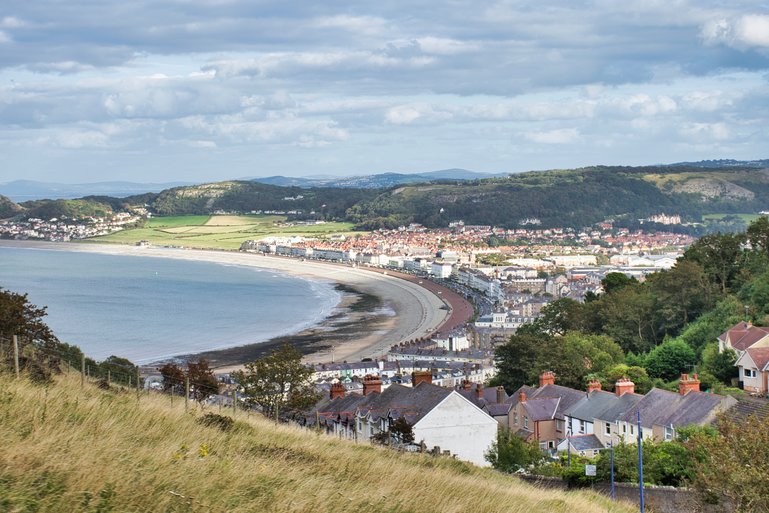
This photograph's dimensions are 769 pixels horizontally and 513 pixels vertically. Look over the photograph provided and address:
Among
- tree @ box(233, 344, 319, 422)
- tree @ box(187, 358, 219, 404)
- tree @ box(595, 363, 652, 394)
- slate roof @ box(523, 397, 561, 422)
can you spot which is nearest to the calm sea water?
tree @ box(187, 358, 219, 404)

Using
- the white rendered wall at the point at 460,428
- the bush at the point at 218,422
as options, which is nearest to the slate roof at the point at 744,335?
the white rendered wall at the point at 460,428

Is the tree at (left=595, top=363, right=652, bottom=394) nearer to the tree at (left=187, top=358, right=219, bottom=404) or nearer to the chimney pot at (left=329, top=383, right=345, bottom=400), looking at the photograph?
the chimney pot at (left=329, top=383, right=345, bottom=400)

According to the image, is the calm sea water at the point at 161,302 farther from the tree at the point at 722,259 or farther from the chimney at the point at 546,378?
the chimney at the point at 546,378

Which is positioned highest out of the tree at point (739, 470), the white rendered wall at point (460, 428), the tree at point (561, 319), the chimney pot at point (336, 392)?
the tree at point (739, 470)

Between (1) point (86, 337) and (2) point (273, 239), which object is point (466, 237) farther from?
(1) point (86, 337)

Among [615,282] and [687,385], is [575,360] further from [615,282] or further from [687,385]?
[615,282]

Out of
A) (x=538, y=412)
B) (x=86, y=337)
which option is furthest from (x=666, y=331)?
(x=86, y=337)

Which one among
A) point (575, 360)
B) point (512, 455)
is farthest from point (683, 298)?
point (512, 455)
